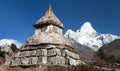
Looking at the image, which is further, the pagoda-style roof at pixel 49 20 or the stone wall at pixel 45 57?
the pagoda-style roof at pixel 49 20

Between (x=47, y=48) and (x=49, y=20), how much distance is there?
4.99 metres

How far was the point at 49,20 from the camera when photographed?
3453 centimetres

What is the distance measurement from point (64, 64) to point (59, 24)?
7.47 m

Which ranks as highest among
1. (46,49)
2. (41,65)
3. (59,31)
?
(59,31)

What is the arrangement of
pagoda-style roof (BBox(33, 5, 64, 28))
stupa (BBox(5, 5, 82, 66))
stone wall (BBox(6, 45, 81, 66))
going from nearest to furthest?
stone wall (BBox(6, 45, 81, 66)) < stupa (BBox(5, 5, 82, 66)) < pagoda-style roof (BBox(33, 5, 64, 28))

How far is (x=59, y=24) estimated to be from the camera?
115 feet

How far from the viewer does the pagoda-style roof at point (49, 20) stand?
34531mm

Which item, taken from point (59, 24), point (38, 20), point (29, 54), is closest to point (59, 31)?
point (59, 24)

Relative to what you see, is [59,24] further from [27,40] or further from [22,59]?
[22,59]

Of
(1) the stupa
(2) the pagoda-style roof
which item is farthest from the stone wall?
(2) the pagoda-style roof

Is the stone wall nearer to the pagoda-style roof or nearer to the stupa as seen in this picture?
the stupa

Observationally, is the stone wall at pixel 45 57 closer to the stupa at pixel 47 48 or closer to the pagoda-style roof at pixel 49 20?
the stupa at pixel 47 48

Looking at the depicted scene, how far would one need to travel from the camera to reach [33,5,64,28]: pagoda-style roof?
3453 cm

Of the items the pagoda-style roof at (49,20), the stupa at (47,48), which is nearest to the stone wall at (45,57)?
the stupa at (47,48)
